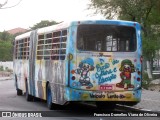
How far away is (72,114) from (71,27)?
2.74m

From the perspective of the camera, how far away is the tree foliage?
33450 mm

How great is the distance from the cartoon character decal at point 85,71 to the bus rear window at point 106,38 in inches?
17.5

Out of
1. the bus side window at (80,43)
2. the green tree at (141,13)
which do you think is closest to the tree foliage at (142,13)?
the green tree at (141,13)

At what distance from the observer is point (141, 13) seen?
111 ft

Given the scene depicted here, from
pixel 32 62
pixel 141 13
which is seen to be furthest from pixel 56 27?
pixel 141 13

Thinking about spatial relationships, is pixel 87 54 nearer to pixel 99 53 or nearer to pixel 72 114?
pixel 99 53

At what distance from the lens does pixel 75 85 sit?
15.3m

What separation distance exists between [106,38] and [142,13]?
18.7 metres

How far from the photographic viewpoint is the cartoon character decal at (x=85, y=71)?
1534cm

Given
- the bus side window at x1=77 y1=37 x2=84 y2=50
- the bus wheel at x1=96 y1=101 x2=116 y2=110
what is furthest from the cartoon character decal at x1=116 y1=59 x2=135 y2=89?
the bus wheel at x1=96 y1=101 x2=116 y2=110

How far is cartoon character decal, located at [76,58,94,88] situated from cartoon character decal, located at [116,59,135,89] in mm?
963

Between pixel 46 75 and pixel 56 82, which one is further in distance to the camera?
pixel 46 75

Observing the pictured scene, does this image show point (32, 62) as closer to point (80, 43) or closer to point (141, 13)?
point (80, 43)

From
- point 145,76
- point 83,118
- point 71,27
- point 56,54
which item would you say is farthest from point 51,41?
point 145,76
